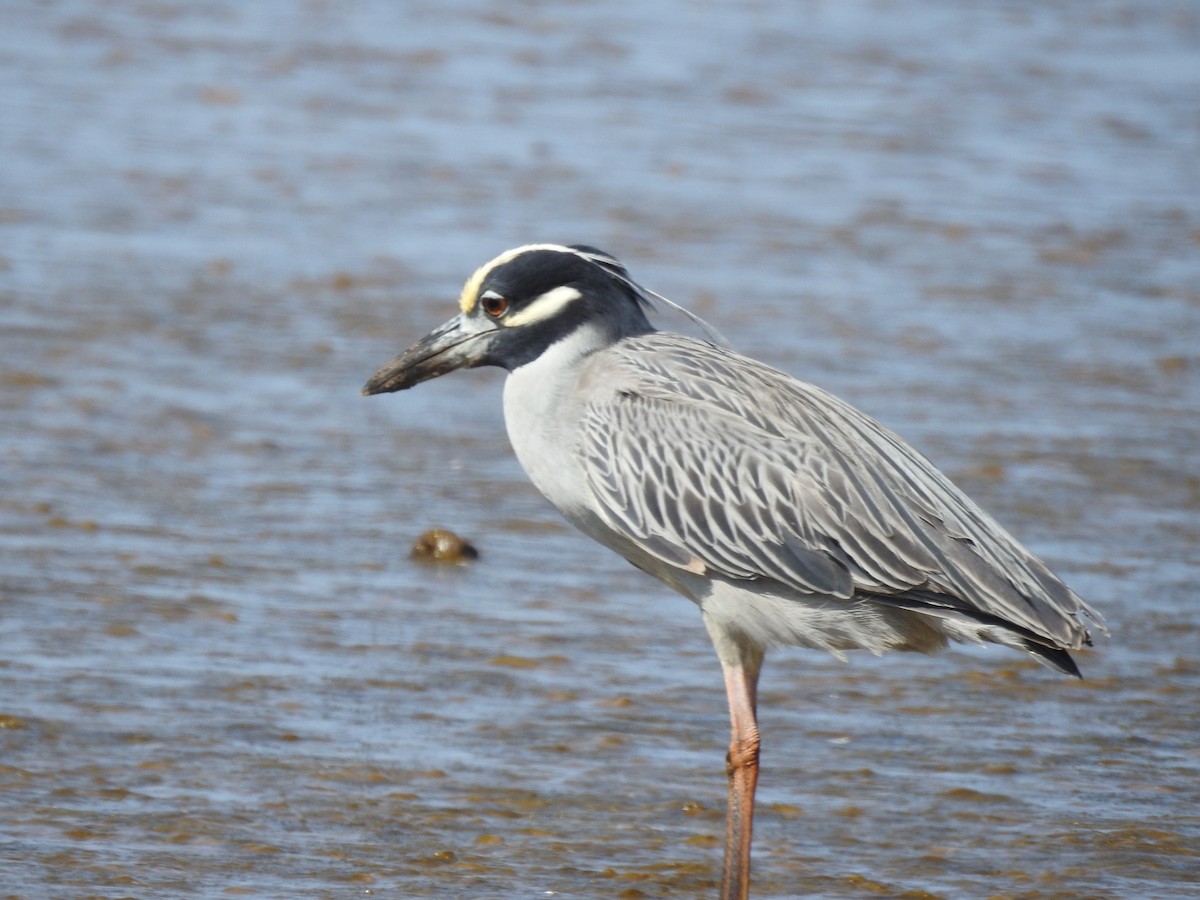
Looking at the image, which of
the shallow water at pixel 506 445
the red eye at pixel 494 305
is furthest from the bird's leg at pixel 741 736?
the red eye at pixel 494 305

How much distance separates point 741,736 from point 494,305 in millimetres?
1316

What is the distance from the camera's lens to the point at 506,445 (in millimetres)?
9094

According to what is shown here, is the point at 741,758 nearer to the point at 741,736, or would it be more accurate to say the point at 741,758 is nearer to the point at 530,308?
the point at 741,736

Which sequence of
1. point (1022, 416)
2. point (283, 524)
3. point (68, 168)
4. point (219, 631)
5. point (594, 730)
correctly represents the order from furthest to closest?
point (68, 168), point (1022, 416), point (283, 524), point (219, 631), point (594, 730)

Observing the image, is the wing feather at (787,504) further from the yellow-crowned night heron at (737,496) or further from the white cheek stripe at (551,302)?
the white cheek stripe at (551,302)

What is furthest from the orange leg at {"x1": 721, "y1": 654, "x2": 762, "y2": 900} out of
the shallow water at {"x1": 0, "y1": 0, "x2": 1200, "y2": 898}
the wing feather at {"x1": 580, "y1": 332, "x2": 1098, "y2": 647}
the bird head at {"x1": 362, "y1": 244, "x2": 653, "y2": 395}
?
the bird head at {"x1": 362, "y1": 244, "x2": 653, "y2": 395}

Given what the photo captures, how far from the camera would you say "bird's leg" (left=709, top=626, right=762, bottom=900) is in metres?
5.64

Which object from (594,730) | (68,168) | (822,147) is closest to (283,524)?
(594,730)

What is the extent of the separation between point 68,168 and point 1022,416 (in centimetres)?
586

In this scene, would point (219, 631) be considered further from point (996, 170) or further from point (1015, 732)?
→ point (996, 170)

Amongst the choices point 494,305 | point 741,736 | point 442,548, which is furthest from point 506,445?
point 741,736

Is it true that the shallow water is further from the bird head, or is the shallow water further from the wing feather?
the bird head

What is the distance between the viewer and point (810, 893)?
566 centimetres

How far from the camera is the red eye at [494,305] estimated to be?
574 cm
